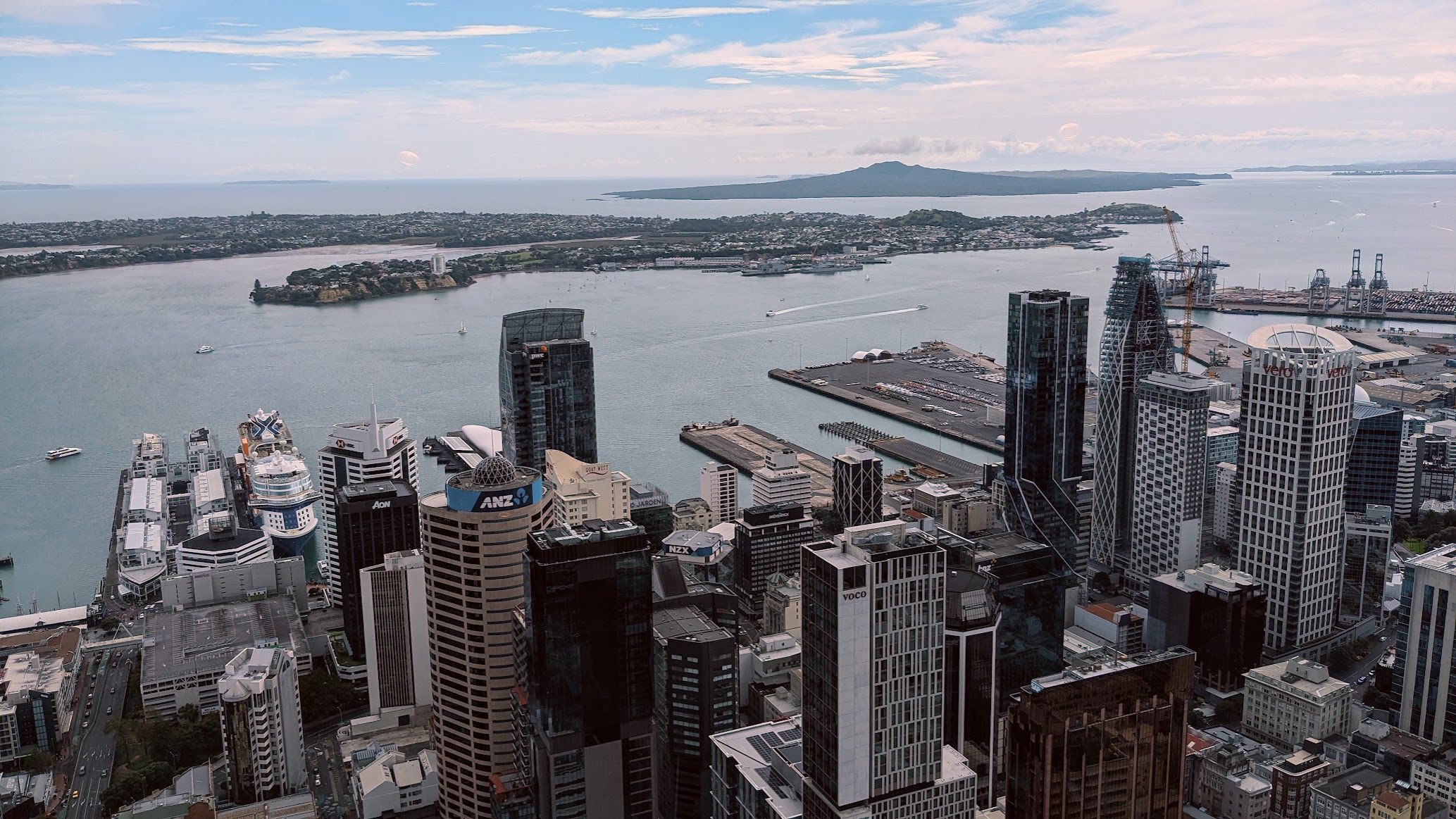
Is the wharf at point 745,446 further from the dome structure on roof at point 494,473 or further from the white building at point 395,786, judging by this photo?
the dome structure on roof at point 494,473

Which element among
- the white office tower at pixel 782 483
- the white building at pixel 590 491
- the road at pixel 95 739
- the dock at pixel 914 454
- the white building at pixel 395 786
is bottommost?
the road at pixel 95 739

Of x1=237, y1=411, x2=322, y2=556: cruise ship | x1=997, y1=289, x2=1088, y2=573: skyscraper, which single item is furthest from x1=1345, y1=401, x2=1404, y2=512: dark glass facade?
x1=237, y1=411, x2=322, y2=556: cruise ship

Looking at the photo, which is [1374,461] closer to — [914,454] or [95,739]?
[914,454]

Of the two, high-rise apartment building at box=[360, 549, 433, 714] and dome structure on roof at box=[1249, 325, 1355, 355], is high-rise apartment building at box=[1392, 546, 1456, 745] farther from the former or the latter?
high-rise apartment building at box=[360, 549, 433, 714]

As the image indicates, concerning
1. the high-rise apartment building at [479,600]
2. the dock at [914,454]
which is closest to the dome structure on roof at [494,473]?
the high-rise apartment building at [479,600]

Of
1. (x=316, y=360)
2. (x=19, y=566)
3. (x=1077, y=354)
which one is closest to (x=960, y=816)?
(x=1077, y=354)

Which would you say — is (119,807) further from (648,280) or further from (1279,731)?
(648,280)
